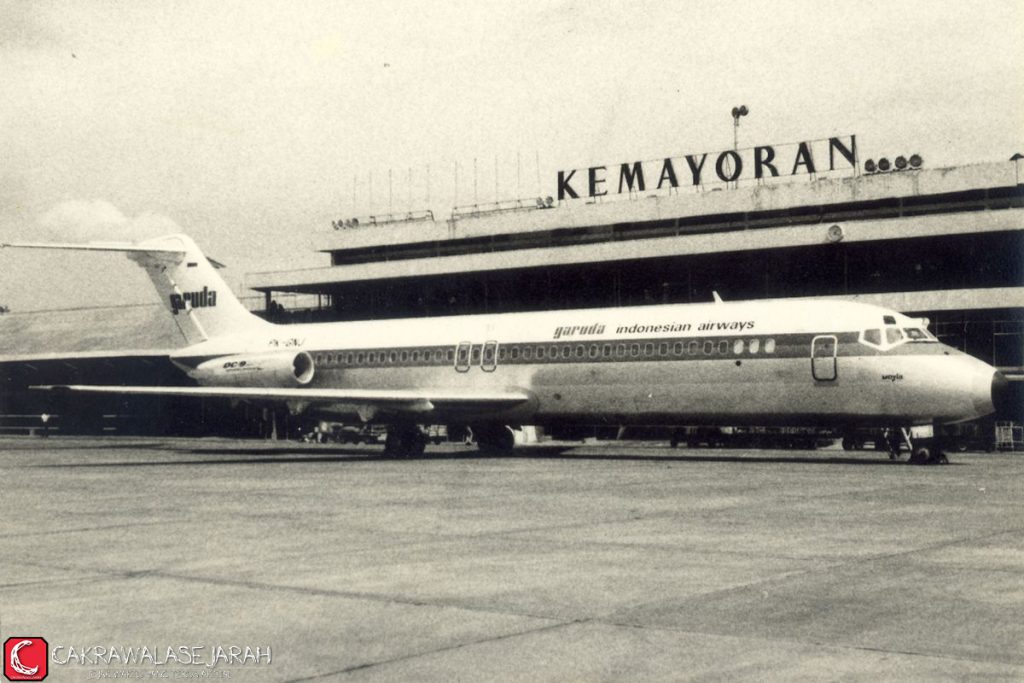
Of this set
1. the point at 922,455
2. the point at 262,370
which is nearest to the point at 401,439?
the point at 262,370

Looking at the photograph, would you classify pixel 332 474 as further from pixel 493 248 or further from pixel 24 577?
pixel 493 248

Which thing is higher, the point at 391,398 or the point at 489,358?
the point at 489,358

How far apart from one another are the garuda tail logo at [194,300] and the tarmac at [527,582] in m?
19.6

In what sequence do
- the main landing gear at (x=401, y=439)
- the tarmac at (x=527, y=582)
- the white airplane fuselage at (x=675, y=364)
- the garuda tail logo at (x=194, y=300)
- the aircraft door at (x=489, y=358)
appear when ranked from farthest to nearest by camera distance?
the garuda tail logo at (x=194, y=300) < the aircraft door at (x=489, y=358) < the main landing gear at (x=401, y=439) < the white airplane fuselage at (x=675, y=364) < the tarmac at (x=527, y=582)

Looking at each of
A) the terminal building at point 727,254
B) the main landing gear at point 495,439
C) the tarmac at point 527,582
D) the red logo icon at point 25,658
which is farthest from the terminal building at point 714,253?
the red logo icon at point 25,658

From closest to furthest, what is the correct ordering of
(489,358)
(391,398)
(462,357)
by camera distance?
(391,398) → (489,358) → (462,357)

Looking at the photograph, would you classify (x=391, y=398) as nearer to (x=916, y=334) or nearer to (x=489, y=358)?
(x=489, y=358)

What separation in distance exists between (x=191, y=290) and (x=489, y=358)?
1203cm

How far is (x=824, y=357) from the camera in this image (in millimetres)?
26453

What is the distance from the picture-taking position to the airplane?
85.1 feet

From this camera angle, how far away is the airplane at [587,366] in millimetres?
25938

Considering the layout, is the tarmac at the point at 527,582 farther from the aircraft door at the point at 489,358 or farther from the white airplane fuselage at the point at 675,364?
the aircraft door at the point at 489,358

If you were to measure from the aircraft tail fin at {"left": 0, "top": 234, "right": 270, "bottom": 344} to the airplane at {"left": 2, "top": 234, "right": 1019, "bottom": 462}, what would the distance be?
47mm

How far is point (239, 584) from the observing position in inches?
381
